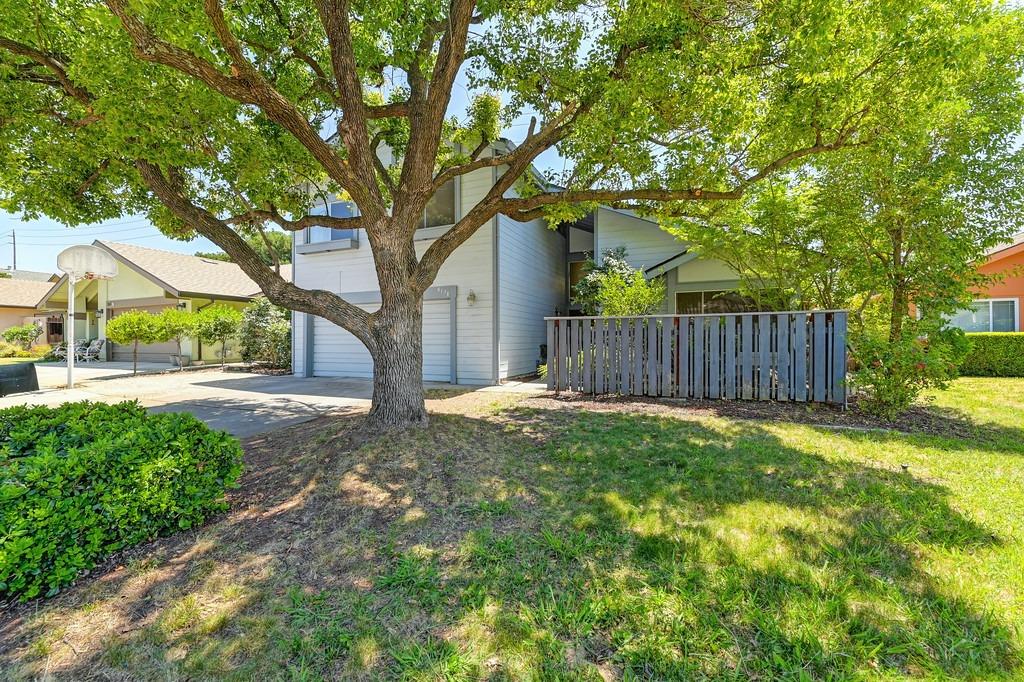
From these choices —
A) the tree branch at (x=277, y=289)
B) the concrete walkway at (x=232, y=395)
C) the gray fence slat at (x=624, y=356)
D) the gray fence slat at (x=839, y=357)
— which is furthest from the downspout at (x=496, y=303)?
the gray fence slat at (x=839, y=357)

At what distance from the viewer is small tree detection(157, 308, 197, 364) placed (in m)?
14.1

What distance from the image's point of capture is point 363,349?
470 inches

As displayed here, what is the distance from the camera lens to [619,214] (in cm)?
1212

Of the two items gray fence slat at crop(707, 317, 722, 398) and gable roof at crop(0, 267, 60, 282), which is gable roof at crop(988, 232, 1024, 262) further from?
gable roof at crop(0, 267, 60, 282)

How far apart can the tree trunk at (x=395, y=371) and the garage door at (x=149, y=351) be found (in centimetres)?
1804

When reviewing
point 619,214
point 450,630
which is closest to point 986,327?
point 619,214

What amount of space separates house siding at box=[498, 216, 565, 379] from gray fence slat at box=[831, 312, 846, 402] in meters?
6.69

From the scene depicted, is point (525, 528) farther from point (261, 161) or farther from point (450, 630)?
point (261, 161)

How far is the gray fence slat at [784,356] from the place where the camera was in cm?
689

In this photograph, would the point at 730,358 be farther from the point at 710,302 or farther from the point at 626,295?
the point at 710,302

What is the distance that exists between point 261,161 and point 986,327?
18390 mm

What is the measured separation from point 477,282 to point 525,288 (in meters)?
1.94

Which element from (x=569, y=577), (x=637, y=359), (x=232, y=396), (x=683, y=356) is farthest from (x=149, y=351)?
(x=569, y=577)

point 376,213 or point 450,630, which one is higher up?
point 376,213
